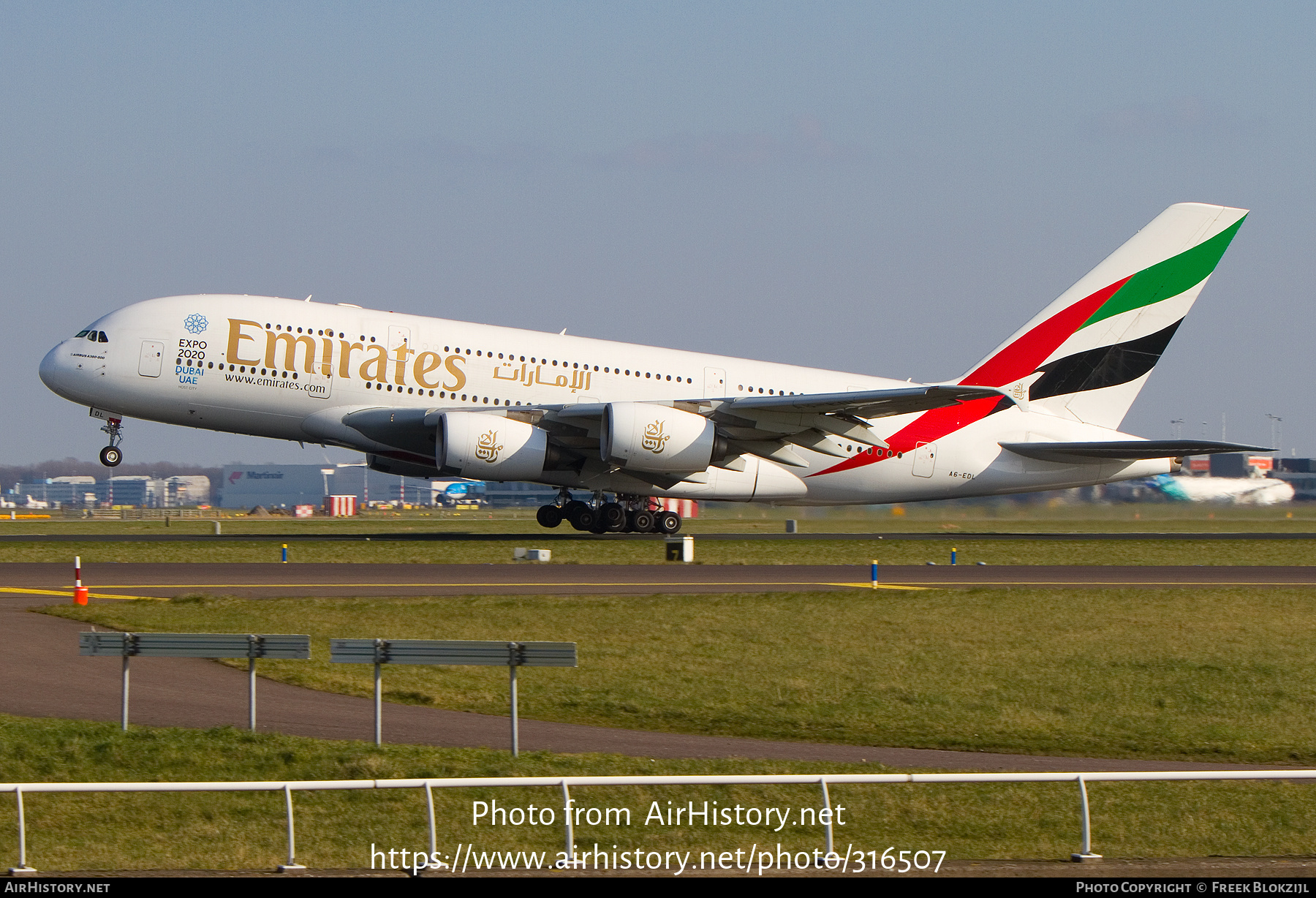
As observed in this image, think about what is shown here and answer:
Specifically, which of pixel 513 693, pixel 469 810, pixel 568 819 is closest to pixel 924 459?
pixel 513 693

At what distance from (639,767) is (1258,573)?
74.1ft

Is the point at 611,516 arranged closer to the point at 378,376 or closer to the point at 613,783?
the point at 378,376

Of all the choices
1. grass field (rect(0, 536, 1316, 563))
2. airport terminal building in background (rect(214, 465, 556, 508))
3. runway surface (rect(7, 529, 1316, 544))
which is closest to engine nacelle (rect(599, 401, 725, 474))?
grass field (rect(0, 536, 1316, 563))

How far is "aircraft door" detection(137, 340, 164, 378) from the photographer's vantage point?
33.8 metres

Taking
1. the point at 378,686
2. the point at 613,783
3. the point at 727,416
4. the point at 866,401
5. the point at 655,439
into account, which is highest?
the point at 866,401

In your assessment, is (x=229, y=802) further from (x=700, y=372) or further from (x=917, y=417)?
(x=917, y=417)

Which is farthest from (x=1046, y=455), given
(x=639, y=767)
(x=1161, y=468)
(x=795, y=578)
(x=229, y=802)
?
(x=229, y=802)

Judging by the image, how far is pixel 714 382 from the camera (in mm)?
38375

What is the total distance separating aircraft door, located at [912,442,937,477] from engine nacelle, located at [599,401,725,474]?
296 inches

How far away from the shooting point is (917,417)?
130 ft

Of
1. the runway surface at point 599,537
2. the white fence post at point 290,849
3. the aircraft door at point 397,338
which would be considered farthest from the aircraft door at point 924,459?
the white fence post at point 290,849

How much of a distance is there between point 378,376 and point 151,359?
218 inches

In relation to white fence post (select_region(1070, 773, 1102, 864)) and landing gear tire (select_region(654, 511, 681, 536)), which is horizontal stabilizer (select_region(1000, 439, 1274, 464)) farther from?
white fence post (select_region(1070, 773, 1102, 864))

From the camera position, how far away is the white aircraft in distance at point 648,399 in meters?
34.0
